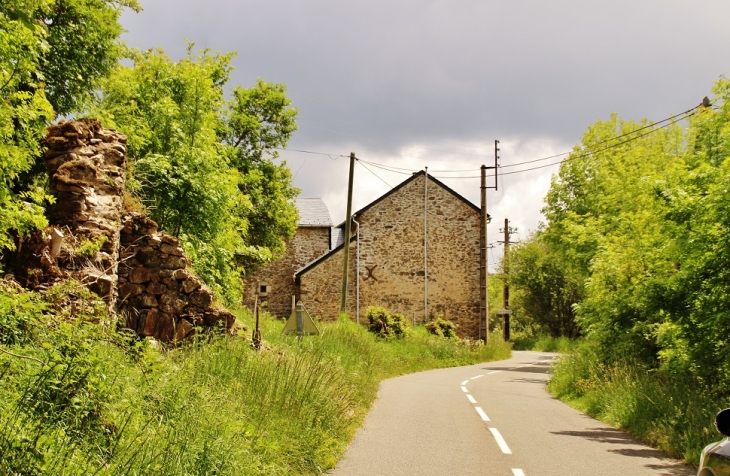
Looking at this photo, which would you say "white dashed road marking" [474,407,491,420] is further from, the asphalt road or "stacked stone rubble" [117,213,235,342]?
"stacked stone rubble" [117,213,235,342]

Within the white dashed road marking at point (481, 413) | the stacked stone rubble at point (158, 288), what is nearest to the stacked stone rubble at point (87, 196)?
the stacked stone rubble at point (158, 288)

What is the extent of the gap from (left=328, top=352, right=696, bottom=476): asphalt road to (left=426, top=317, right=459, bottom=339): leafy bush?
16.2 metres

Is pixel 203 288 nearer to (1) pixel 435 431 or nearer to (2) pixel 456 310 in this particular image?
(1) pixel 435 431

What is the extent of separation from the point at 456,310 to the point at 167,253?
88.1 feet

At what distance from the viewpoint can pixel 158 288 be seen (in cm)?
1119

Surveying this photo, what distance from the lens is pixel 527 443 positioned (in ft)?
33.9

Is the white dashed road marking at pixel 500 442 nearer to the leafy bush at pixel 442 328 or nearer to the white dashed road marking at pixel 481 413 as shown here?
the white dashed road marking at pixel 481 413

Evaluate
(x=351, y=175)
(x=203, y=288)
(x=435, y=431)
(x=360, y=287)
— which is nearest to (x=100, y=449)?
(x=203, y=288)

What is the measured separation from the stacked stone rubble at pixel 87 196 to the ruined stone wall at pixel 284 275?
28.4 meters

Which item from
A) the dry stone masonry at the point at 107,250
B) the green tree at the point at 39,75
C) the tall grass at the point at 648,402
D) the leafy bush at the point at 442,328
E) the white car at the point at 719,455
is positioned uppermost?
the green tree at the point at 39,75

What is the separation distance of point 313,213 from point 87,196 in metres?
34.5

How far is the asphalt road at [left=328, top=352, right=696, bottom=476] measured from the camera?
8.34 meters

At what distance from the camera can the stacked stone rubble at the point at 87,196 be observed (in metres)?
9.39

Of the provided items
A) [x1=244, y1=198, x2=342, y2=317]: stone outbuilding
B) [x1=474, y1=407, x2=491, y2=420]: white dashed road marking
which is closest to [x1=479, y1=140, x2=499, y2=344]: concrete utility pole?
[x1=244, y1=198, x2=342, y2=317]: stone outbuilding
